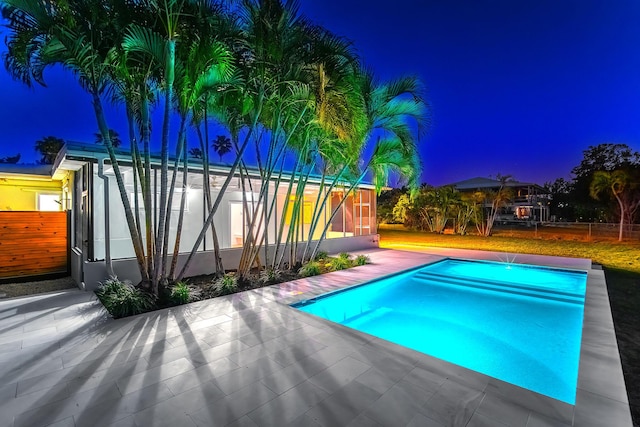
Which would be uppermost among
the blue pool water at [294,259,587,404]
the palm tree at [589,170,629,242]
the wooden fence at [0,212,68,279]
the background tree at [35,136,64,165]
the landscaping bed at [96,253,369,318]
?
the background tree at [35,136,64,165]

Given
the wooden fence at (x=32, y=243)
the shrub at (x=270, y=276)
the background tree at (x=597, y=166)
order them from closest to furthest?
the shrub at (x=270, y=276), the wooden fence at (x=32, y=243), the background tree at (x=597, y=166)

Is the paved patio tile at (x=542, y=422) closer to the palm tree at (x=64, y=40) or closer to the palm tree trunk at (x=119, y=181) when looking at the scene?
the palm tree trunk at (x=119, y=181)

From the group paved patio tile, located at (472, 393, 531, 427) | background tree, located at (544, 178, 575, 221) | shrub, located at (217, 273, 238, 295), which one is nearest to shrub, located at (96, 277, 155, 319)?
shrub, located at (217, 273, 238, 295)

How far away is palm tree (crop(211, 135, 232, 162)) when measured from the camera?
1671 inches

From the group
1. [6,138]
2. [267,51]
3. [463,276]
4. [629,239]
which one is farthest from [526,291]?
[6,138]

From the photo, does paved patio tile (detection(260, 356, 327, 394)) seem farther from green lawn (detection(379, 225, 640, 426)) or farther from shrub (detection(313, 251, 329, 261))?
shrub (detection(313, 251, 329, 261))

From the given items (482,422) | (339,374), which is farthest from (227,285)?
(482,422)

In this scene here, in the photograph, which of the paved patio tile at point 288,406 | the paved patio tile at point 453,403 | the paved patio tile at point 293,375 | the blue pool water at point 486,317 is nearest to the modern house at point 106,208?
the blue pool water at point 486,317

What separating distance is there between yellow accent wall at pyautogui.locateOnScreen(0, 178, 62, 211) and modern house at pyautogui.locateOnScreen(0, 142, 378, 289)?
2 cm

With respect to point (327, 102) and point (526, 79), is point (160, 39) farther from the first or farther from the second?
point (526, 79)

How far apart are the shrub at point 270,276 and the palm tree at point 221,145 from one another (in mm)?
38059

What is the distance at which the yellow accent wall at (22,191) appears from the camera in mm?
9723

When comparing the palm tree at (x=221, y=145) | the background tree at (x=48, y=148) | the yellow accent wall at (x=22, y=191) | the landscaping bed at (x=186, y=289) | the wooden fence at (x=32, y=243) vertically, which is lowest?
the landscaping bed at (x=186, y=289)

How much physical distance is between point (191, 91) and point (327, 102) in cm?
264
